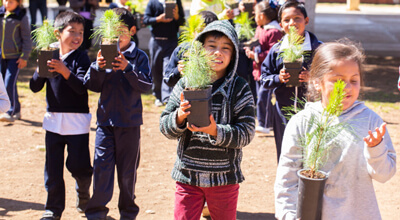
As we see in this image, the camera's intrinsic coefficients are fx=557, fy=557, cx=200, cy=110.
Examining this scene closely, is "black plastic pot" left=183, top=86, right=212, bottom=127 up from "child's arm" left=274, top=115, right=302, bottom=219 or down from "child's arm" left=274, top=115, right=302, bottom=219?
up

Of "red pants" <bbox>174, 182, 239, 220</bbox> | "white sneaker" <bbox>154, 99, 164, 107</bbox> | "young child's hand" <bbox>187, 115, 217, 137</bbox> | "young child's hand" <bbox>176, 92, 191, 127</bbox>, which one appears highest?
"young child's hand" <bbox>176, 92, 191, 127</bbox>

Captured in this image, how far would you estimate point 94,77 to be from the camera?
4875 millimetres

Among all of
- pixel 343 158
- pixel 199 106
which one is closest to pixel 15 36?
pixel 199 106

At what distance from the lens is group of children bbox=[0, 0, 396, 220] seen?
120 inches

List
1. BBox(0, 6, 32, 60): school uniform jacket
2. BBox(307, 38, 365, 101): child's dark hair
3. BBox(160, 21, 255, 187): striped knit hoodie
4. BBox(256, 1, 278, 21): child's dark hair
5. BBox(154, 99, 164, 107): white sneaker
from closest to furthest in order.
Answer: BBox(307, 38, 365, 101): child's dark hair → BBox(160, 21, 255, 187): striped knit hoodie → BBox(256, 1, 278, 21): child's dark hair → BBox(0, 6, 32, 60): school uniform jacket → BBox(154, 99, 164, 107): white sneaker

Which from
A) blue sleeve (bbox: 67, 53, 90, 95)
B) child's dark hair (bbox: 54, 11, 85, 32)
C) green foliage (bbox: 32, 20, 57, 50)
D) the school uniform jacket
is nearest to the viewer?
blue sleeve (bbox: 67, 53, 90, 95)

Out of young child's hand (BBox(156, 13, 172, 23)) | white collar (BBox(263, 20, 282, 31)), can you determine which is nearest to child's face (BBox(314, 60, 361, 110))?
white collar (BBox(263, 20, 282, 31))

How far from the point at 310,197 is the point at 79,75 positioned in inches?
118

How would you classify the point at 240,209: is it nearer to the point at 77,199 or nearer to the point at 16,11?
the point at 77,199

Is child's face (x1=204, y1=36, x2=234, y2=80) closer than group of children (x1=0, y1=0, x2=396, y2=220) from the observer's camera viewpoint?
No

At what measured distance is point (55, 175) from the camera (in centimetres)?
521

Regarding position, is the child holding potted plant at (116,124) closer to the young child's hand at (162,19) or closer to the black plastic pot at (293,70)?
the black plastic pot at (293,70)

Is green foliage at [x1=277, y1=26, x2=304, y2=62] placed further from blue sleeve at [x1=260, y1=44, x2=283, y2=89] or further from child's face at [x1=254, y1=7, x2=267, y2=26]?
child's face at [x1=254, y1=7, x2=267, y2=26]

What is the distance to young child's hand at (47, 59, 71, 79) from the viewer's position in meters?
4.89
